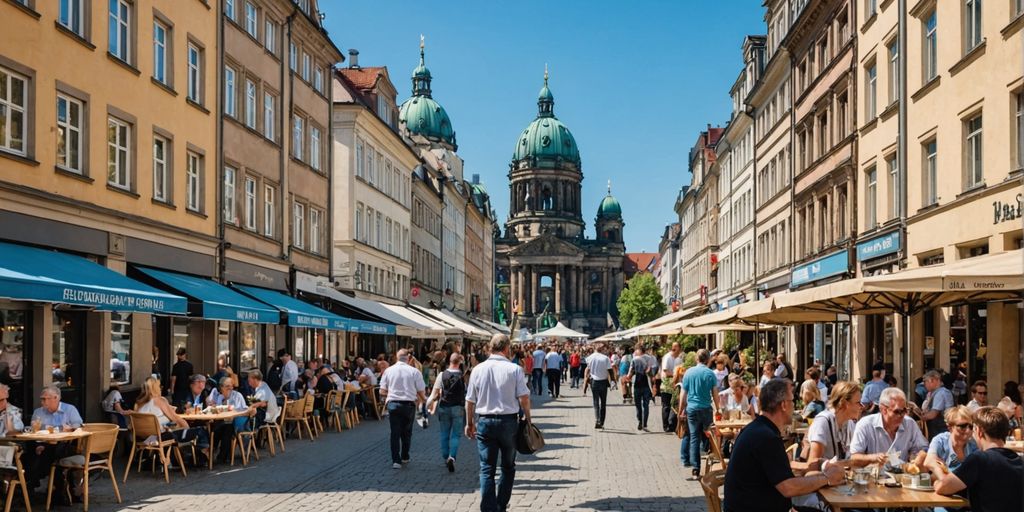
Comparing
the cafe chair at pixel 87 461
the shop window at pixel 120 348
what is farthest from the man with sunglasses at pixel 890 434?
the shop window at pixel 120 348

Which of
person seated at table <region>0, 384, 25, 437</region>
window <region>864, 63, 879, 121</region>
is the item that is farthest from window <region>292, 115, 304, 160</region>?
person seated at table <region>0, 384, 25, 437</region>

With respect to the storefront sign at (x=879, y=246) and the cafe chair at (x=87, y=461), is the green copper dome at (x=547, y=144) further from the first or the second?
the cafe chair at (x=87, y=461)

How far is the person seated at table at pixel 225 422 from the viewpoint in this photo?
55.4ft

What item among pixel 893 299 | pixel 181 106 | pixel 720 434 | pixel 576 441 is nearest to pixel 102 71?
pixel 181 106

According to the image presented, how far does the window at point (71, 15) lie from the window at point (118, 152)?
1.71 metres

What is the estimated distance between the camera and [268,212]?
31109 mm

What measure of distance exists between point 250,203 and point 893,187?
15.7 m

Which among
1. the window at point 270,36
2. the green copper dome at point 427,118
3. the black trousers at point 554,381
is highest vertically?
the green copper dome at point 427,118

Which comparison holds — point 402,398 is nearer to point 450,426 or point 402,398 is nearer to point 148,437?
point 450,426

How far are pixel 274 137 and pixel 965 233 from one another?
59.0 ft

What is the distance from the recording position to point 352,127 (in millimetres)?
42125

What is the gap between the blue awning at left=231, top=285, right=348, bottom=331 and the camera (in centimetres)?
2492

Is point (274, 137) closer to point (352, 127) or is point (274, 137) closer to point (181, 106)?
point (181, 106)

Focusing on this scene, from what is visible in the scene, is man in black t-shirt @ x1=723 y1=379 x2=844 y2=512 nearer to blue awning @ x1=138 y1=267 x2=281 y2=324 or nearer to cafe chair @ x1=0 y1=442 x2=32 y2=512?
cafe chair @ x1=0 y1=442 x2=32 y2=512
